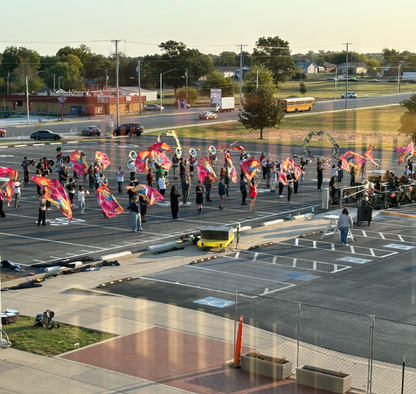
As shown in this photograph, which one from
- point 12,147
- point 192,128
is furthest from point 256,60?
point 12,147

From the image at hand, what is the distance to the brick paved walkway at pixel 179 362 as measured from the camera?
14.0m

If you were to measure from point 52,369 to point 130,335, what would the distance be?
248 centimetres

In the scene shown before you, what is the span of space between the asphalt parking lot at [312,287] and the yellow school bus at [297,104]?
84574 mm

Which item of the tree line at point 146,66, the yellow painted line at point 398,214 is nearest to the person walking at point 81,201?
the yellow painted line at point 398,214

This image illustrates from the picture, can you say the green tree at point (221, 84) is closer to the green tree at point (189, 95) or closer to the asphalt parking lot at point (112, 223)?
the green tree at point (189, 95)

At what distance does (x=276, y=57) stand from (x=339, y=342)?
144 metres

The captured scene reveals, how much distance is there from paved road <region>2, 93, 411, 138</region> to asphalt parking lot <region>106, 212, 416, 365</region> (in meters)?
59.6

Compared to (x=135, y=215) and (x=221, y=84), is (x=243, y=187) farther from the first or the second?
(x=221, y=84)

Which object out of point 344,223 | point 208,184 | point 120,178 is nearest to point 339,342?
point 344,223

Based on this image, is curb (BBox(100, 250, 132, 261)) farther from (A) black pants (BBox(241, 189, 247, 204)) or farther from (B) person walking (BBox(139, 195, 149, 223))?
(A) black pants (BBox(241, 189, 247, 204))

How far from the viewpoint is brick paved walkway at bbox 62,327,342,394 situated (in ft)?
46.0

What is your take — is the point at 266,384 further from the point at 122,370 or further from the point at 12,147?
the point at 12,147

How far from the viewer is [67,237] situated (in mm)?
29078

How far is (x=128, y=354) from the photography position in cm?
1570
